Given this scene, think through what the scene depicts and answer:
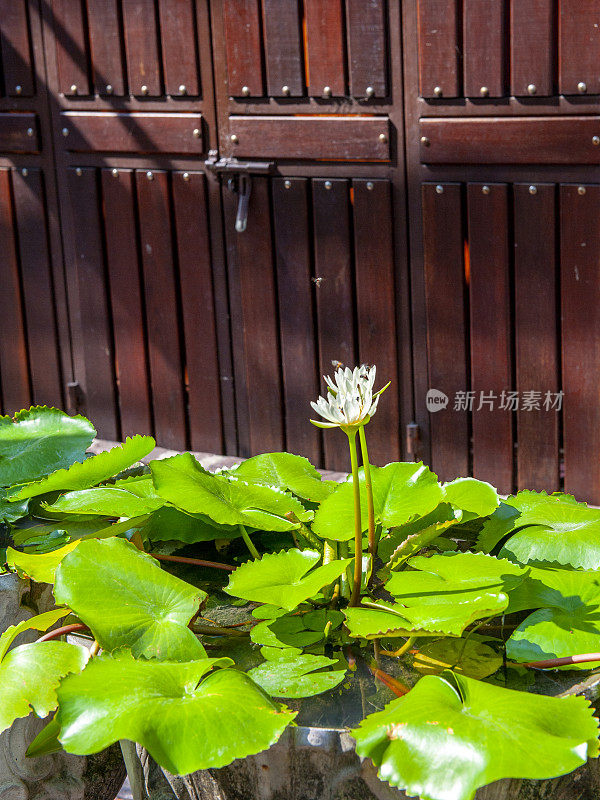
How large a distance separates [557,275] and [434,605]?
2413 mm

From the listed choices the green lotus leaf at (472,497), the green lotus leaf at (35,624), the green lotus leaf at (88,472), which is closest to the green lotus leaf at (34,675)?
the green lotus leaf at (35,624)

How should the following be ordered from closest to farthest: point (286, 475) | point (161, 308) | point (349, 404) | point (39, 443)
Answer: point (349, 404) → point (286, 475) → point (39, 443) → point (161, 308)

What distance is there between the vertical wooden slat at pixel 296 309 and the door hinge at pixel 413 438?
0.35 m

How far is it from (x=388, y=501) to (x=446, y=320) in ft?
7.57

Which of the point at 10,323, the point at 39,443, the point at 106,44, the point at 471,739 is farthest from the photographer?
the point at 10,323

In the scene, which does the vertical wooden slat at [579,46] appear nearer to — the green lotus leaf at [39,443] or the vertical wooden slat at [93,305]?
the vertical wooden slat at [93,305]

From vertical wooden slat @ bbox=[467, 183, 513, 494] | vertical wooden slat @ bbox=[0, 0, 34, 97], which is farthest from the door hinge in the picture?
vertical wooden slat @ bbox=[0, 0, 34, 97]

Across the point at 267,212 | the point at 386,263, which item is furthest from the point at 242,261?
the point at 386,263

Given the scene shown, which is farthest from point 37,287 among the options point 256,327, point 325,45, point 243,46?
point 325,45

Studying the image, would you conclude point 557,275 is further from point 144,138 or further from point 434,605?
point 434,605

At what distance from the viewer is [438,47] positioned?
3.14 m

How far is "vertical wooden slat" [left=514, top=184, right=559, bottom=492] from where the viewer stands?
313cm

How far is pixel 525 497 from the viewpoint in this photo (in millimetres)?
1238

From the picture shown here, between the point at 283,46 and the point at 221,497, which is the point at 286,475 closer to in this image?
the point at 221,497
